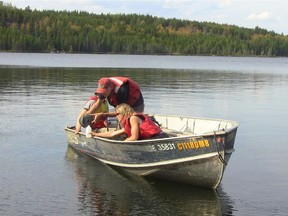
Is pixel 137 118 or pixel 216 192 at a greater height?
pixel 137 118

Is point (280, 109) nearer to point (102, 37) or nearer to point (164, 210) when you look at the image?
point (164, 210)

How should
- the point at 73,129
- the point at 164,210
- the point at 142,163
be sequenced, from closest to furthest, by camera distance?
the point at 164,210, the point at 142,163, the point at 73,129

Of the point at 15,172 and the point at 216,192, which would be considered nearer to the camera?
the point at 216,192

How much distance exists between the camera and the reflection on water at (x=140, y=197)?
457 inches

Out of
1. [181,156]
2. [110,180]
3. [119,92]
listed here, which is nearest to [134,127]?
[181,156]

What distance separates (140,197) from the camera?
41.1ft

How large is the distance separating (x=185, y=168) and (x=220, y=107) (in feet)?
49.8

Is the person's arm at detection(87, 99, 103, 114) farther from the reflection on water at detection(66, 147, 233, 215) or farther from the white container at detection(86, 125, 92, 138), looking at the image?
the reflection on water at detection(66, 147, 233, 215)

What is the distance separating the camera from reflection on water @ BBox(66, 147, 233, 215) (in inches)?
457

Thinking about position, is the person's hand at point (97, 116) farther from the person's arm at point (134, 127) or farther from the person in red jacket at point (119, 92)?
the person's arm at point (134, 127)

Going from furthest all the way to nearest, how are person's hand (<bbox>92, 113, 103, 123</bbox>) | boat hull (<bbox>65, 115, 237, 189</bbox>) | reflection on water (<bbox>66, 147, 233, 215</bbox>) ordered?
person's hand (<bbox>92, 113, 103, 123</bbox>), boat hull (<bbox>65, 115, 237, 189</bbox>), reflection on water (<bbox>66, 147, 233, 215</bbox>)

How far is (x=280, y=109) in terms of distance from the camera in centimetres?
2758

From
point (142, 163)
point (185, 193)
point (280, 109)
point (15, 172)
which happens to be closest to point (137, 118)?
point (142, 163)

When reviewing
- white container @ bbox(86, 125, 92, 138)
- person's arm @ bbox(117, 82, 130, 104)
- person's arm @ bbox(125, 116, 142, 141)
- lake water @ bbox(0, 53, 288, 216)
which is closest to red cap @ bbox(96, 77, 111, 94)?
person's arm @ bbox(117, 82, 130, 104)
